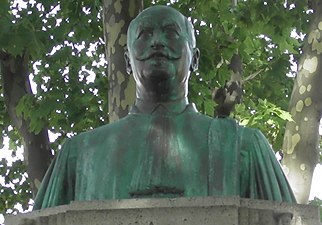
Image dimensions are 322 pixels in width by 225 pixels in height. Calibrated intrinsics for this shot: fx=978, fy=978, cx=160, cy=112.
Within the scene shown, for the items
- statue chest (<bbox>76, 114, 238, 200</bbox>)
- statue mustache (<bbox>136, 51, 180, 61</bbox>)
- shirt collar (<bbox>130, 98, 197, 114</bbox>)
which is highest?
statue mustache (<bbox>136, 51, 180, 61</bbox>)

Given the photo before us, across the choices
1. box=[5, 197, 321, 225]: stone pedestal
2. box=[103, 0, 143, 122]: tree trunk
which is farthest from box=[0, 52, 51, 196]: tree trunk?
box=[5, 197, 321, 225]: stone pedestal

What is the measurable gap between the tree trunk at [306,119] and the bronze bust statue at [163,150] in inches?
177

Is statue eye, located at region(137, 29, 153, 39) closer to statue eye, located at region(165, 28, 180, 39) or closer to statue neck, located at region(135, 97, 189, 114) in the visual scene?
statue eye, located at region(165, 28, 180, 39)

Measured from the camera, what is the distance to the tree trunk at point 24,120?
9836 mm

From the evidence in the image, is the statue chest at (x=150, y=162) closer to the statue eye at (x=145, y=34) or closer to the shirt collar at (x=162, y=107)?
the shirt collar at (x=162, y=107)

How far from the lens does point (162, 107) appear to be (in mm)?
4379

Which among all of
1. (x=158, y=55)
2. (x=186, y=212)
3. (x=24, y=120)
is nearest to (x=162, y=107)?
(x=158, y=55)

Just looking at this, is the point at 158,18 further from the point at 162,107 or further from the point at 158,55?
the point at 162,107

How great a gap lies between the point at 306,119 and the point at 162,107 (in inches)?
199

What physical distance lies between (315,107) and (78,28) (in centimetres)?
289

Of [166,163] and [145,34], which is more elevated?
[145,34]

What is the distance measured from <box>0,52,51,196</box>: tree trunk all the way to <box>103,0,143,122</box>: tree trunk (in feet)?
5.39

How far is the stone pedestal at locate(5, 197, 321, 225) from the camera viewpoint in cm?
354

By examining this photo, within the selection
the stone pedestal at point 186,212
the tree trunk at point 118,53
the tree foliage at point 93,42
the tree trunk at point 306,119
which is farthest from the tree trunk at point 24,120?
the stone pedestal at point 186,212
